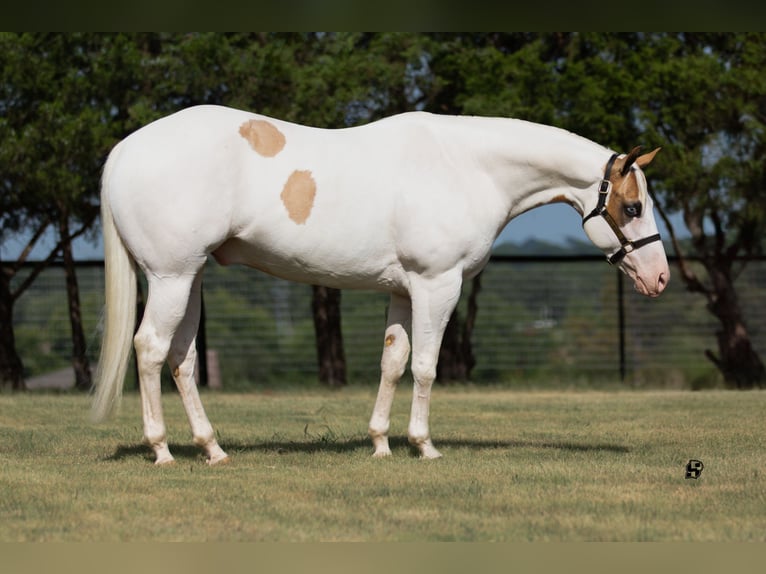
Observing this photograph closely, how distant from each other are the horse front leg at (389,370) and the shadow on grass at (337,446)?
0.75ft

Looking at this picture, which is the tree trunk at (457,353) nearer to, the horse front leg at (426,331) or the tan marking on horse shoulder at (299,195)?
the horse front leg at (426,331)

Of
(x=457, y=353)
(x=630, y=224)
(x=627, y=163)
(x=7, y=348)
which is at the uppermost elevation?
(x=627, y=163)

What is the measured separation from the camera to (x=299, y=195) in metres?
7.10

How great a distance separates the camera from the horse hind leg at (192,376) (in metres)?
7.27

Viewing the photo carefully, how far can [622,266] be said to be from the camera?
767 cm

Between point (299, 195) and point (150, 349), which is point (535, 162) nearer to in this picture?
point (299, 195)

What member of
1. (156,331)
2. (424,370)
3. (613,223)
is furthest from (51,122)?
(613,223)

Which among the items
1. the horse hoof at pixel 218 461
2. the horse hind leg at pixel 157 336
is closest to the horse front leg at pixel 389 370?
the horse hoof at pixel 218 461

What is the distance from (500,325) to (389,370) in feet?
47.7

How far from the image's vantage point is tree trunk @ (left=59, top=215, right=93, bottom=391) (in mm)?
15742

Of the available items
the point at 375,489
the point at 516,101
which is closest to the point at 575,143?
the point at 375,489

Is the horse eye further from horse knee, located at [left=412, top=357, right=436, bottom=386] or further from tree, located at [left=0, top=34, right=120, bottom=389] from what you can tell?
tree, located at [left=0, top=34, right=120, bottom=389]

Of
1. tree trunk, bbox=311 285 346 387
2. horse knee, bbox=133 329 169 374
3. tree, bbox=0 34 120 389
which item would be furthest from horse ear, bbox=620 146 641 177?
tree trunk, bbox=311 285 346 387

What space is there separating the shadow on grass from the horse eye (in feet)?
5.32
